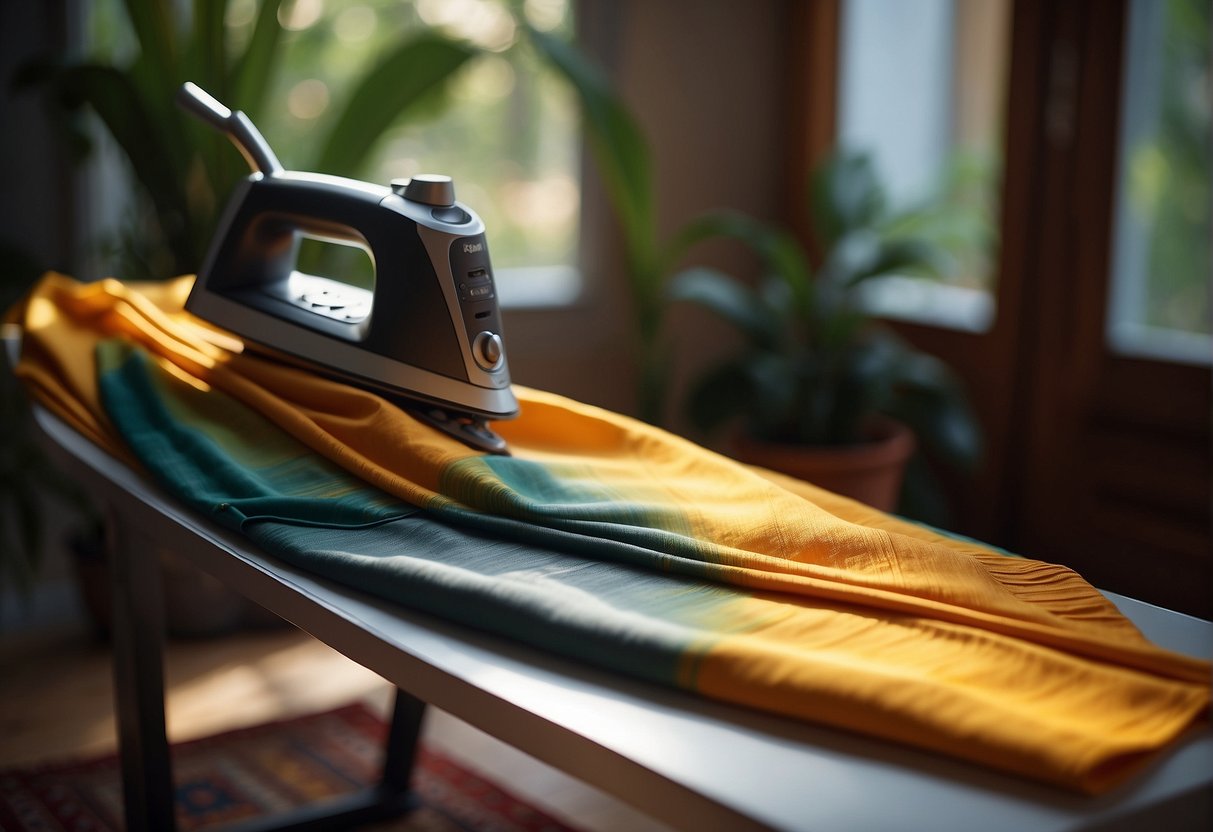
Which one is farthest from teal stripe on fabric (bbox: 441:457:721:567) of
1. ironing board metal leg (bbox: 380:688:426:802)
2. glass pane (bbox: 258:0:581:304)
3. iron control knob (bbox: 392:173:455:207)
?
glass pane (bbox: 258:0:581:304)

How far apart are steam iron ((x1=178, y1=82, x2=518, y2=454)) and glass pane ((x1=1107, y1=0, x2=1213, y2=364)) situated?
63.1 inches

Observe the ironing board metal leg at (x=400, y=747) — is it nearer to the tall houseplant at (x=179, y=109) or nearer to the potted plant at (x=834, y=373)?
the tall houseplant at (x=179, y=109)

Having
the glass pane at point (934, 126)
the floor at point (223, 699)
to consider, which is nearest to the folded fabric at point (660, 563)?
the floor at point (223, 699)

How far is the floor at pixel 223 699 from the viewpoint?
1733 mm

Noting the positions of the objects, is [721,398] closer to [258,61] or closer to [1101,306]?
[1101,306]

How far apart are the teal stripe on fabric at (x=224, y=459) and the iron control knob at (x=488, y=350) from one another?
0.15 m

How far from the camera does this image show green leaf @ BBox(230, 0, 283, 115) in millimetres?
1996

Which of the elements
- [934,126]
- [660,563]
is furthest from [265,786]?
[934,126]

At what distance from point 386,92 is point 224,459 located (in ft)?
3.98

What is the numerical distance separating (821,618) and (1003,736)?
17 cm

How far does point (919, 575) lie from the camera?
2.50ft

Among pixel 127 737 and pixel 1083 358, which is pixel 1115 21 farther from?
pixel 127 737

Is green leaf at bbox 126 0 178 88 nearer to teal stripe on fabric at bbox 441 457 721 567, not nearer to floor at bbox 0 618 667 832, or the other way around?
floor at bbox 0 618 667 832

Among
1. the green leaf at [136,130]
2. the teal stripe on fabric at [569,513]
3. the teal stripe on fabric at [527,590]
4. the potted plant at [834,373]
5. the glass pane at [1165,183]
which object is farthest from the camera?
the potted plant at [834,373]
